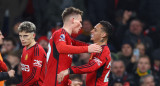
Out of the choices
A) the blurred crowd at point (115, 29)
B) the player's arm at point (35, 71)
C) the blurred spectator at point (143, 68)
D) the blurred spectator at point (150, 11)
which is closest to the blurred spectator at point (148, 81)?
the blurred crowd at point (115, 29)

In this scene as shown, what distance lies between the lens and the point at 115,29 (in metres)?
12.4

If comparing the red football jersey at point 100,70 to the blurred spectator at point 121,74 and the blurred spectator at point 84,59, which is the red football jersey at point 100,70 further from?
the blurred spectator at point 84,59

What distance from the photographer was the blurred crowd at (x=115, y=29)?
1063 cm

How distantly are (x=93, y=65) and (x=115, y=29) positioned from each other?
551 cm

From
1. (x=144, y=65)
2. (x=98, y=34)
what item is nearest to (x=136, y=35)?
(x=144, y=65)

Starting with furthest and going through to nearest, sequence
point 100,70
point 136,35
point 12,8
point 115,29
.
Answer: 1. point 12,8
2. point 115,29
3. point 136,35
4. point 100,70

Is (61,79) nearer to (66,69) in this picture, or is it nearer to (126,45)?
(66,69)

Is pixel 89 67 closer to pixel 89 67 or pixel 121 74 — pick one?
pixel 89 67

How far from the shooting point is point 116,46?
39.3ft

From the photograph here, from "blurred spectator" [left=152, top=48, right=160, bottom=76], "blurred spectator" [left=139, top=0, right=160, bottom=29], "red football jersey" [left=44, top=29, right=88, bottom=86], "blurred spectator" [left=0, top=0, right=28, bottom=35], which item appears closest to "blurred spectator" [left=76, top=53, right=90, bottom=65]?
"blurred spectator" [left=152, top=48, right=160, bottom=76]

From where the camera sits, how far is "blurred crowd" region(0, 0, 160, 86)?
34.9ft

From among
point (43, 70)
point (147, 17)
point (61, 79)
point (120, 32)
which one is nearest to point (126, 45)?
point (120, 32)

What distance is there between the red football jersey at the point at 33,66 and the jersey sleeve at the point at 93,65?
37.0 inches

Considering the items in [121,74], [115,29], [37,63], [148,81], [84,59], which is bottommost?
[148,81]
